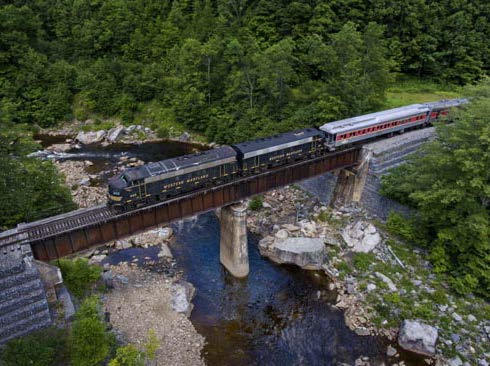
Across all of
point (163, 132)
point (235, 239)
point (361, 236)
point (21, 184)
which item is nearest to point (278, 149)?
point (235, 239)

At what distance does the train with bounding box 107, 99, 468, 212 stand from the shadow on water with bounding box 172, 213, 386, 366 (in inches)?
357

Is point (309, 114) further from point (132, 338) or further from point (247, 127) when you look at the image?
point (132, 338)

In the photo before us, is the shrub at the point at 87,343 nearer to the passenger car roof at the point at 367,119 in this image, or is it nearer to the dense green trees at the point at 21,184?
the dense green trees at the point at 21,184

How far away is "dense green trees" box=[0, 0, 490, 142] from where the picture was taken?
51.9m

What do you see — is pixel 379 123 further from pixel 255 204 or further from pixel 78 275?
pixel 78 275

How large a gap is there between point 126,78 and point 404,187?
51289 millimetres

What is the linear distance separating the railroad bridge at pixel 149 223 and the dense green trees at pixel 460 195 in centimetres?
610

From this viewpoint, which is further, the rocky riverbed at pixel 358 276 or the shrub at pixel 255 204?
the shrub at pixel 255 204

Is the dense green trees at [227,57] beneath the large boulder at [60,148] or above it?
above

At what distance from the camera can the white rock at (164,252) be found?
3662 centimetres

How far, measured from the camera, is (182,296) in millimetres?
31359

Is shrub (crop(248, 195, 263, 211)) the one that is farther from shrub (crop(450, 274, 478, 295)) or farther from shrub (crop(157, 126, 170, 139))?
shrub (crop(157, 126, 170, 139))

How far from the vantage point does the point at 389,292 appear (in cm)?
3183

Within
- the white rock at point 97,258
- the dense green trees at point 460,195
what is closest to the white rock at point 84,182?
the white rock at point 97,258
